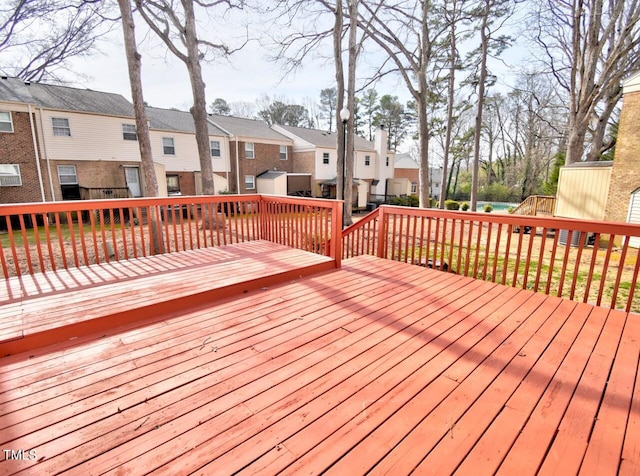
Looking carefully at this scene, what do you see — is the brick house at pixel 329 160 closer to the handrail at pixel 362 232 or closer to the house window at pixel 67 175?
the house window at pixel 67 175

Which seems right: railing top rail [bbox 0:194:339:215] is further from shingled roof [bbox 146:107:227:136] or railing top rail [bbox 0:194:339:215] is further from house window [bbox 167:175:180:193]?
shingled roof [bbox 146:107:227:136]

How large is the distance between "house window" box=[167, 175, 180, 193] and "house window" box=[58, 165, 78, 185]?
159 inches

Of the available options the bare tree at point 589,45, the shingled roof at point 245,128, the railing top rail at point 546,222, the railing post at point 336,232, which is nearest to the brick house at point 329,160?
the shingled roof at point 245,128

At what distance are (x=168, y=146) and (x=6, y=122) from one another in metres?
6.09

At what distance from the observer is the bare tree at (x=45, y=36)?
30.7 feet

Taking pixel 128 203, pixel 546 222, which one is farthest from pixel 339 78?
pixel 546 222

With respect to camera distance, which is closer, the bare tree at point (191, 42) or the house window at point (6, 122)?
the bare tree at point (191, 42)

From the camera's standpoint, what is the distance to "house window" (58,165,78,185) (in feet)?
45.9

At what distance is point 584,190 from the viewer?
11.9 metres

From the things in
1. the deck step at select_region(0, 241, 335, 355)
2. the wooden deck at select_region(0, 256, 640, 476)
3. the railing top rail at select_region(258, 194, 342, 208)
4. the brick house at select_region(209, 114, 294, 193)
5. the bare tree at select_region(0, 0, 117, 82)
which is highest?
the bare tree at select_region(0, 0, 117, 82)

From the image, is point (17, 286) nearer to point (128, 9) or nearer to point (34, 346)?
point (34, 346)

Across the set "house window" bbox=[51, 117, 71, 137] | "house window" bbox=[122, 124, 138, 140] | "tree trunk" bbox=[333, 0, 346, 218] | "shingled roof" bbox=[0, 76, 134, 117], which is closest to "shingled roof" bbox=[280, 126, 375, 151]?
"tree trunk" bbox=[333, 0, 346, 218]

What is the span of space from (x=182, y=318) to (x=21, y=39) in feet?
65.8

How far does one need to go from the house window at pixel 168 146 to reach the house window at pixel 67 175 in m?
4.01
